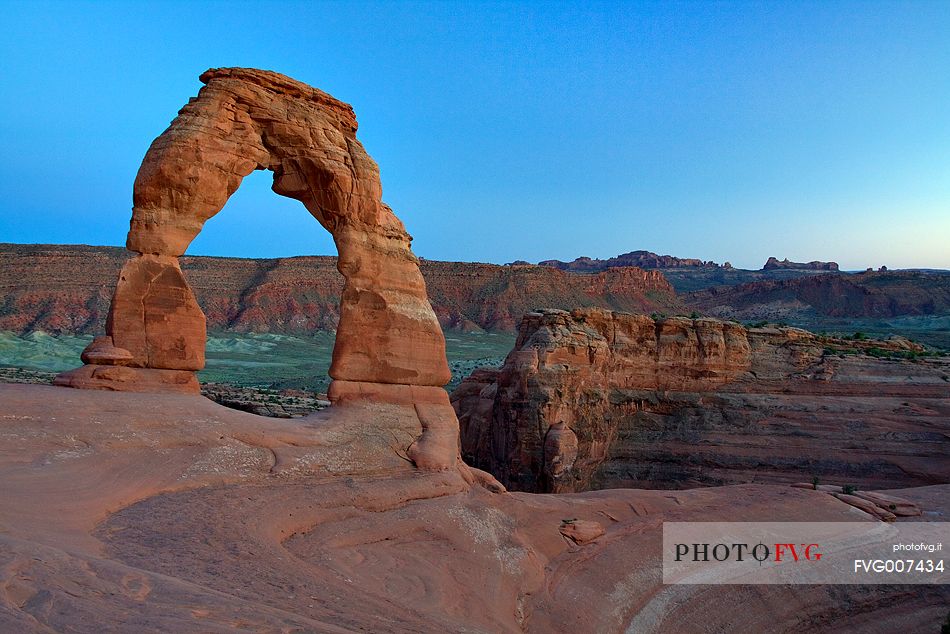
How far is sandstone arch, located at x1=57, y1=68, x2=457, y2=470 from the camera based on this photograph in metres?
12.1

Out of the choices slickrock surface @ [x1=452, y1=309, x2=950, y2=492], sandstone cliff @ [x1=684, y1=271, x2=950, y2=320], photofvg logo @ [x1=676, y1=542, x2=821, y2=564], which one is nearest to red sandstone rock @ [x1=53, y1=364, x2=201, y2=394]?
photofvg logo @ [x1=676, y1=542, x2=821, y2=564]

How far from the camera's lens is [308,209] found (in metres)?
13.8

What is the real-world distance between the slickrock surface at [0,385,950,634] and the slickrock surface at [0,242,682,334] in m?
67.2

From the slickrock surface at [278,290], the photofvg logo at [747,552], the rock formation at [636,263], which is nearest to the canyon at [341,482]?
the photofvg logo at [747,552]

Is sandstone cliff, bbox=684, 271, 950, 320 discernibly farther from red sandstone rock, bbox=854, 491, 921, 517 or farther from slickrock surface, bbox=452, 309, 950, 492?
red sandstone rock, bbox=854, 491, 921, 517

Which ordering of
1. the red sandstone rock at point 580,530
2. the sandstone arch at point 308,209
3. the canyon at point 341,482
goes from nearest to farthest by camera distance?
the canyon at point 341,482 < the sandstone arch at point 308,209 < the red sandstone rock at point 580,530

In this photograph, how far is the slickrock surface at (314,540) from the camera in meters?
4.88

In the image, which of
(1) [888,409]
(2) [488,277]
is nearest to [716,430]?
(1) [888,409]

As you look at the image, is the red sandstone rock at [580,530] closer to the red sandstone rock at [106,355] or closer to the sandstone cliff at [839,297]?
the red sandstone rock at [106,355]

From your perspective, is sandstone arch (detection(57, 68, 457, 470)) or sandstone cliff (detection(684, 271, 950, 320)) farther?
sandstone cliff (detection(684, 271, 950, 320))

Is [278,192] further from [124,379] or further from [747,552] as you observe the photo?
[747,552]

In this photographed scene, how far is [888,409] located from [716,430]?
6002 millimetres

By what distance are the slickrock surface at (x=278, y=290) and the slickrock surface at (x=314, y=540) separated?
67.2 metres

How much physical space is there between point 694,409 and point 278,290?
70.3 meters
